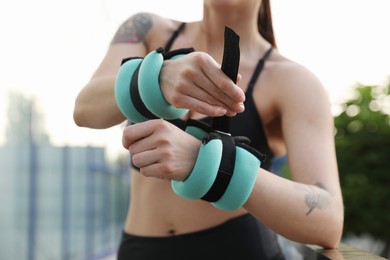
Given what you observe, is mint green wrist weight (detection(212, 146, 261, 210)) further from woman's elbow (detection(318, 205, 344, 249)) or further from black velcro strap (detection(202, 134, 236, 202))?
woman's elbow (detection(318, 205, 344, 249))

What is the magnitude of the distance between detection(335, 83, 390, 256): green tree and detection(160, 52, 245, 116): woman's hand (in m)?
26.1

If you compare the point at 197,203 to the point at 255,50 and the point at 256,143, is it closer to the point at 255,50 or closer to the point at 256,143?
the point at 256,143

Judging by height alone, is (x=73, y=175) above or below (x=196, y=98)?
below

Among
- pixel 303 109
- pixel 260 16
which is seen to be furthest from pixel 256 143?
pixel 260 16

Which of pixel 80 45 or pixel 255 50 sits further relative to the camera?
pixel 80 45

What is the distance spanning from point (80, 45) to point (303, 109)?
703 cm

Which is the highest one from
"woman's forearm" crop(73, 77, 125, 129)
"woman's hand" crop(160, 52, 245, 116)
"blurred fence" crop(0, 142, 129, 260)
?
"woman's hand" crop(160, 52, 245, 116)

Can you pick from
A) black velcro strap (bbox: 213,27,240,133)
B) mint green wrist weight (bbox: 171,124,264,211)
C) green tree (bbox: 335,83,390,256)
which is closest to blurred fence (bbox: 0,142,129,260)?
mint green wrist weight (bbox: 171,124,264,211)

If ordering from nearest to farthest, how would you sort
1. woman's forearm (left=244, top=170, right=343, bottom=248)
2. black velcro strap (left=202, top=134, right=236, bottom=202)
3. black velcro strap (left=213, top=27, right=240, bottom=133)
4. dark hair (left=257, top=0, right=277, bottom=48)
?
black velcro strap (left=213, top=27, right=240, bottom=133)
black velcro strap (left=202, top=134, right=236, bottom=202)
woman's forearm (left=244, top=170, right=343, bottom=248)
dark hair (left=257, top=0, right=277, bottom=48)

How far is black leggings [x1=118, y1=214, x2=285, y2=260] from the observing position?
5.88 ft

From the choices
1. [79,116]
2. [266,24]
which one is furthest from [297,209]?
[266,24]

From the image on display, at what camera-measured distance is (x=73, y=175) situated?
338 inches

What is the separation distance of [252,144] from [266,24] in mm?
496

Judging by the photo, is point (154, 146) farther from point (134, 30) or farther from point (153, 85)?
point (134, 30)
